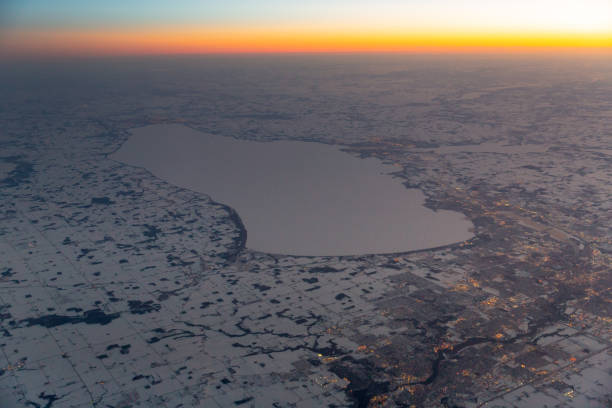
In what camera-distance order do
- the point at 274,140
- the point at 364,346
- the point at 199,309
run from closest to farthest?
1. the point at 364,346
2. the point at 199,309
3. the point at 274,140

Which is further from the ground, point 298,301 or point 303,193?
point 298,301

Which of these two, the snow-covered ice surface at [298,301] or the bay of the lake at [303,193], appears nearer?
the snow-covered ice surface at [298,301]

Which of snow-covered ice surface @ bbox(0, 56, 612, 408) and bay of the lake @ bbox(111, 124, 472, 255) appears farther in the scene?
bay of the lake @ bbox(111, 124, 472, 255)

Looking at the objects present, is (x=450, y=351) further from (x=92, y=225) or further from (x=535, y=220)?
(x=92, y=225)

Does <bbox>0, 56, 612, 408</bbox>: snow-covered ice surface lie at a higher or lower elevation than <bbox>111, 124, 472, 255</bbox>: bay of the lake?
higher

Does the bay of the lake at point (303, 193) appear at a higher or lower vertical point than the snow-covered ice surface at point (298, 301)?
lower

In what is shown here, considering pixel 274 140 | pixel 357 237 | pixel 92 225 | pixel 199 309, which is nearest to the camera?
pixel 199 309

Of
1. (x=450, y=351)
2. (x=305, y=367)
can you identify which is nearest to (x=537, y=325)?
(x=450, y=351)

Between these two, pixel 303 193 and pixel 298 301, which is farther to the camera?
pixel 303 193
